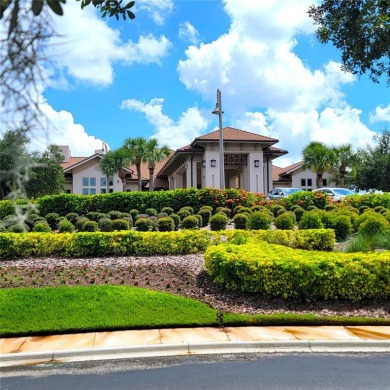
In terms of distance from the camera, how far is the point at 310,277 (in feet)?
28.2

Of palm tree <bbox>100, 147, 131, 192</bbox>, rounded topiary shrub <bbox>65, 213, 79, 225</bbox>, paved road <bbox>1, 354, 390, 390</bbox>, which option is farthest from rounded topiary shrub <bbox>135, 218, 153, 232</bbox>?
palm tree <bbox>100, 147, 131, 192</bbox>

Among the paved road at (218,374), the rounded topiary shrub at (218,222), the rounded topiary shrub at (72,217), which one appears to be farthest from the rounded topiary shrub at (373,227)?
the rounded topiary shrub at (72,217)

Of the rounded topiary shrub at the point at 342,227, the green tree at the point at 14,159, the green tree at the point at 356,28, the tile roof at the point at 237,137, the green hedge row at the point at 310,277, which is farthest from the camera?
the tile roof at the point at 237,137

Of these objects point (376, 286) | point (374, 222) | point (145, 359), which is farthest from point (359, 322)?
point (374, 222)

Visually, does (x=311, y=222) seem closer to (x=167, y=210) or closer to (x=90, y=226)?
(x=167, y=210)

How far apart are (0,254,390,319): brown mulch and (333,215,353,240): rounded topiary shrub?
18.4ft

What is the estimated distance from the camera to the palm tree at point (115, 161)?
37.9 meters

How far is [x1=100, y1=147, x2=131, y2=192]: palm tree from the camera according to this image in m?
37.9

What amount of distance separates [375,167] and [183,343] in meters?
37.4

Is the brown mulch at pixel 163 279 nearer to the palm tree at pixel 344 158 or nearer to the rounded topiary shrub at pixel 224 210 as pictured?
the rounded topiary shrub at pixel 224 210

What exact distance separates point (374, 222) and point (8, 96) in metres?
13.7

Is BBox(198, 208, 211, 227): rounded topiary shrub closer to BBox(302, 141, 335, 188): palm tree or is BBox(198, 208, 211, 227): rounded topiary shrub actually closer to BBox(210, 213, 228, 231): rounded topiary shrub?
BBox(210, 213, 228, 231): rounded topiary shrub

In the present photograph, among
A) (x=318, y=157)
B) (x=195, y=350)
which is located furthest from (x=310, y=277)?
(x=318, y=157)

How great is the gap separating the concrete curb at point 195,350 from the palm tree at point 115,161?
3219cm
